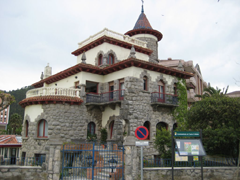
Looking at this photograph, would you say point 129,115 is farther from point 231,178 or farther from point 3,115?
point 3,115

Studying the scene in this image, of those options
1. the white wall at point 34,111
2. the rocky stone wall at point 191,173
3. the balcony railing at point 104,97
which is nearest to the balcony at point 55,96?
the white wall at point 34,111

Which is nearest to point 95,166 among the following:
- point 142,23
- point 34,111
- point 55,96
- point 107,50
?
point 55,96

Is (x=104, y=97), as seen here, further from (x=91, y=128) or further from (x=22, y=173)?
(x=22, y=173)

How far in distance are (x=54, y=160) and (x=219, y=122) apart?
1086 centimetres

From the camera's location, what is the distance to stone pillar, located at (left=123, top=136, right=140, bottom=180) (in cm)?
1234

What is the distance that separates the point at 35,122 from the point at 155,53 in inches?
632

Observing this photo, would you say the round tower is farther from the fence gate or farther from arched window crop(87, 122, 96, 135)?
the fence gate

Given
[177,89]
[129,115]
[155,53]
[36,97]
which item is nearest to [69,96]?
[36,97]

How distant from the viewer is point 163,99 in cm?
2261

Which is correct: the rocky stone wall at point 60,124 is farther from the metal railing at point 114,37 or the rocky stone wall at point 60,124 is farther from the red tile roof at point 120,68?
the metal railing at point 114,37

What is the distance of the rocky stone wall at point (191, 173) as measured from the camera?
41.2 feet

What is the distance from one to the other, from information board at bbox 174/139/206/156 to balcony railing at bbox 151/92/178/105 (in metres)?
11.3

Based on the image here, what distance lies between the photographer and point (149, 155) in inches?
807

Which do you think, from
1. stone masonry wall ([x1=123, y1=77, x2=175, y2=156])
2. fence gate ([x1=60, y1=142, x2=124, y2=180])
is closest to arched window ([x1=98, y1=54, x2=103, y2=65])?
stone masonry wall ([x1=123, y1=77, x2=175, y2=156])
